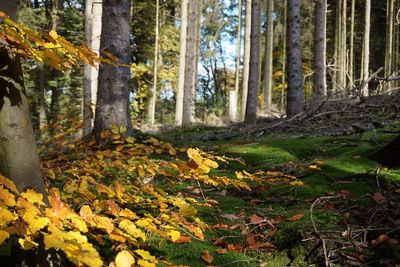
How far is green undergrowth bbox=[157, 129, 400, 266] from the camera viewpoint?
219 cm

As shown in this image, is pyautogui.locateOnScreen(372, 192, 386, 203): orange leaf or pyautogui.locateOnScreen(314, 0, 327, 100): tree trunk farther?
pyautogui.locateOnScreen(314, 0, 327, 100): tree trunk

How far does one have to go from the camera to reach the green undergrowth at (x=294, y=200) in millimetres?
2189

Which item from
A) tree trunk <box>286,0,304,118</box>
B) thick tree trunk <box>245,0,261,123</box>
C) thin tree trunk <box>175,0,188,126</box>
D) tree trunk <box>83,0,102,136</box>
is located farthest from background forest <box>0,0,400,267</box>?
thin tree trunk <box>175,0,188,126</box>

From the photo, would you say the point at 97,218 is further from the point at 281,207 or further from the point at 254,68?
the point at 254,68

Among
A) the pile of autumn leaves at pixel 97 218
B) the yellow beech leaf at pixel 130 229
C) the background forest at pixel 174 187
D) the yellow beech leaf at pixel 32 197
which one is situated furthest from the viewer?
the yellow beech leaf at pixel 130 229

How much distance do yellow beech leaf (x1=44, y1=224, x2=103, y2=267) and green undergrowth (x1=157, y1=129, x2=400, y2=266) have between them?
0.79m

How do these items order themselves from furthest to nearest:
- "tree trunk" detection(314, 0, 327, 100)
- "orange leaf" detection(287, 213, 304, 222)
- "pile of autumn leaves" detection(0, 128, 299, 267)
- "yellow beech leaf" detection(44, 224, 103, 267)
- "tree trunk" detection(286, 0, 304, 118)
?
"tree trunk" detection(314, 0, 327, 100)
"tree trunk" detection(286, 0, 304, 118)
"orange leaf" detection(287, 213, 304, 222)
"pile of autumn leaves" detection(0, 128, 299, 267)
"yellow beech leaf" detection(44, 224, 103, 267)

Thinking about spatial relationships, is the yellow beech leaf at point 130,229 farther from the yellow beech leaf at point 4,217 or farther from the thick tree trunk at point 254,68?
the thick tree trunk at point 254,68

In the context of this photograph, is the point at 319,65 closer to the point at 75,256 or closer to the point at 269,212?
the point at 269,212

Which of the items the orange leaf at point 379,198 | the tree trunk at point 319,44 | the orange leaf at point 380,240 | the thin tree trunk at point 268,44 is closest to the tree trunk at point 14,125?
the orange leaf at point 380,240

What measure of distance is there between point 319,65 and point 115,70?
301 inches

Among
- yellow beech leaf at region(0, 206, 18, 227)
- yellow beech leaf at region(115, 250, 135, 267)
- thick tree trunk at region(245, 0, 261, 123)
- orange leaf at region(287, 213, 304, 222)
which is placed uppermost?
thick tree trunk at region(245, 0, 261, 123)

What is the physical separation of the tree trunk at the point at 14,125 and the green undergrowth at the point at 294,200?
895mm

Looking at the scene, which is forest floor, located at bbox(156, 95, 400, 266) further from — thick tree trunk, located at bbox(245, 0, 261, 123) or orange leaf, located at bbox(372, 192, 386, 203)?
thick tree trunk, located at bbox(245, 0, 261, 123)
